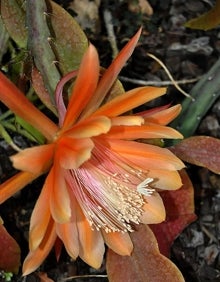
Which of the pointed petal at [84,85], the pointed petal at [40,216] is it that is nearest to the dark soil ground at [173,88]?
the pointed petal at [40,216]

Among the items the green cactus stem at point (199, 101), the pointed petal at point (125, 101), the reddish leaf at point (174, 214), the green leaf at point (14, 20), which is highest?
the green leaf at point (14, 20)

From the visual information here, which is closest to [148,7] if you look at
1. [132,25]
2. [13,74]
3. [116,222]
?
[132,25]

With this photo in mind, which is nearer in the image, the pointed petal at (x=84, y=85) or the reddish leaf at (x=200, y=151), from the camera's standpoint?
the pointed petal at (x=84, y=85)

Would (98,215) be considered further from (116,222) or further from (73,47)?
(73,47)

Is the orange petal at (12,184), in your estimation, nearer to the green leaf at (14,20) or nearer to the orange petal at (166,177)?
the orange petal at (166,177)

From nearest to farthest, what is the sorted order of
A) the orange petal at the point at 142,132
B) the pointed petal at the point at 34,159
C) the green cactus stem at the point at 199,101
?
the pointed petal at the point at 34,159 < the orange petal at the point at 142,132 < the green cactus stem at the point at 199,101

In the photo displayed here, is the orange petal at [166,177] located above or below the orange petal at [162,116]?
below

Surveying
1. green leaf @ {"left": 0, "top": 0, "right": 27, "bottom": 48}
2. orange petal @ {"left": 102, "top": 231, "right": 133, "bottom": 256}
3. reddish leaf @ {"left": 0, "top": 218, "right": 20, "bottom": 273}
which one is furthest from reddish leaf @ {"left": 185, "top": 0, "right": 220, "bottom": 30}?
reddish leaf @ {"left": 0, "top": 218, "right": 20, "bottom": 273}
